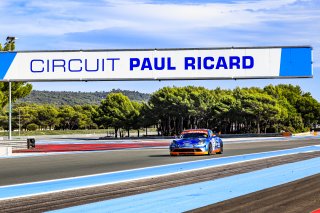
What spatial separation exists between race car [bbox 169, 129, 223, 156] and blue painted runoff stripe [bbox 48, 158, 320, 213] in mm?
9186

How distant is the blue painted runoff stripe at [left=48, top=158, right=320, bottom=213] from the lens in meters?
9.32

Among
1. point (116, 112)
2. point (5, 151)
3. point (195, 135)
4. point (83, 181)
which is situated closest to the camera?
point (83, 181)

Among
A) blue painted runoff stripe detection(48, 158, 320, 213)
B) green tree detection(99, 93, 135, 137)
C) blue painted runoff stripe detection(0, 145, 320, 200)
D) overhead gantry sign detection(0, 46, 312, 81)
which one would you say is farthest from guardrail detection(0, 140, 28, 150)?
green tree detection(99, 93, 135, 137)

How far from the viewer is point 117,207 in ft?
30.8

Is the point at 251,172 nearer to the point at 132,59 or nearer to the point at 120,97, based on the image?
the point at 132,59

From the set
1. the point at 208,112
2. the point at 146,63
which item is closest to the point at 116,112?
the point at 208,112

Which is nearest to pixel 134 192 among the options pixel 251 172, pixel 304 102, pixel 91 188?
pixel 91 188

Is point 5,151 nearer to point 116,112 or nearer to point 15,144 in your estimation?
point 15,144

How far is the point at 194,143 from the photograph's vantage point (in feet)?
83.6

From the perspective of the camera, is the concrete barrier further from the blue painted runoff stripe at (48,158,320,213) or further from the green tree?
the green tree

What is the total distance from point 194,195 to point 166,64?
60.6 ft

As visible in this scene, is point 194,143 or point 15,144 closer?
point 194,143

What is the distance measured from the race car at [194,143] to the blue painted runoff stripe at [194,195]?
9.19 metres

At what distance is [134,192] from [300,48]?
18870 millimetres
